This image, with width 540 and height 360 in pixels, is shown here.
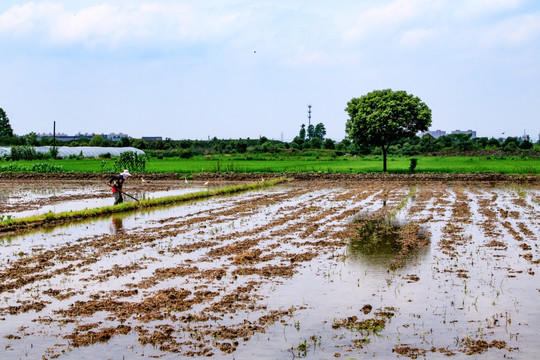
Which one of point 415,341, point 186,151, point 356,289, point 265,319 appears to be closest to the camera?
point 415,341

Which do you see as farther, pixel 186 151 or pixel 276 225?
pixel 186 151

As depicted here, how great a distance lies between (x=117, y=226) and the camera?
1473 cm

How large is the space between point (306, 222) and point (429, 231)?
334 centimetres

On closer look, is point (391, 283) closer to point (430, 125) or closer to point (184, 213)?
point (184, 213)

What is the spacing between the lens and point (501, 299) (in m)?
7.67

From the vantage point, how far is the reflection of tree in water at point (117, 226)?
13.6 meters

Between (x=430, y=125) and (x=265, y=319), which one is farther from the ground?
(x=430, y=125)

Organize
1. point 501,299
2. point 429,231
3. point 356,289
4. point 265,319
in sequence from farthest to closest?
point 429,231, point 356,289, point 501,299, point 265,319

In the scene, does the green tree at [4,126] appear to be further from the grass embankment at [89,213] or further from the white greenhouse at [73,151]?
the grass embankment at [89,213]

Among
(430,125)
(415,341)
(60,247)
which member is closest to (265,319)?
(415,341)

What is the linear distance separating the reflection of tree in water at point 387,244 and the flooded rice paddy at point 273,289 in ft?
0.13

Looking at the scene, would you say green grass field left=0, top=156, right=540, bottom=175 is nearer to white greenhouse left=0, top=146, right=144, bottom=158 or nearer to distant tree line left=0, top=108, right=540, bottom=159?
distant tree line left=0, top=108, right=540, bottom=159

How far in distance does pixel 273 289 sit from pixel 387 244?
426cm

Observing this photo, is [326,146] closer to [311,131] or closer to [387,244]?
[311,131]
